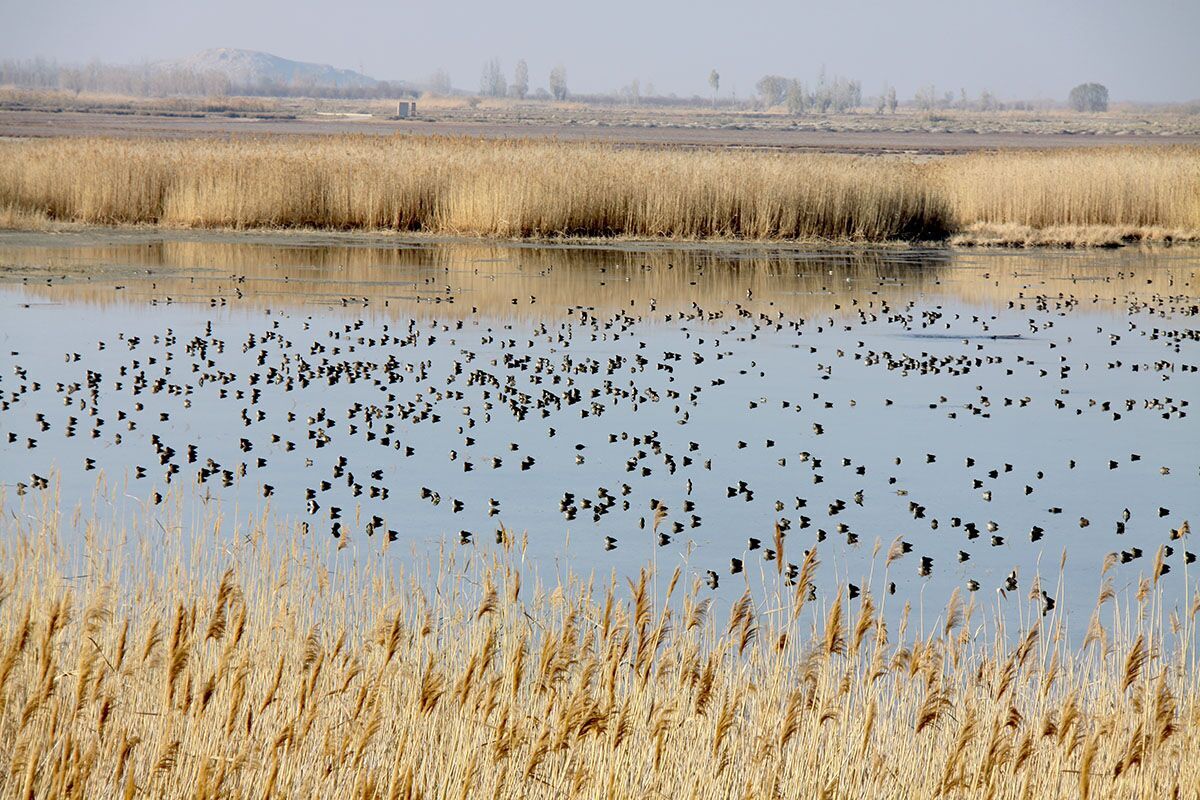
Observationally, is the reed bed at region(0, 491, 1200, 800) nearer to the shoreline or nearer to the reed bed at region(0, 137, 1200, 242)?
the shoreline

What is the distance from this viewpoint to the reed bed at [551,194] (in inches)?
1241

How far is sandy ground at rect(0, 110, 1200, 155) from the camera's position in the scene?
236ft

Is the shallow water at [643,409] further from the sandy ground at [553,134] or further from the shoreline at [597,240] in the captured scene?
the sandy ground at [553,134]

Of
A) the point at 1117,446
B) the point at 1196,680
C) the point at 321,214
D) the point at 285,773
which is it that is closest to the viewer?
the point at 285,773

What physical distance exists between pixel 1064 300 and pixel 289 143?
69.6 ft

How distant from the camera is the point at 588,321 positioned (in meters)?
20.1

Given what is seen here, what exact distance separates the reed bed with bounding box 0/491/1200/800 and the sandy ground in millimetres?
59470

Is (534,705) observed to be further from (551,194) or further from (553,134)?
(553,134)

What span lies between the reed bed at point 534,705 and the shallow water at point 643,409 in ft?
2.76

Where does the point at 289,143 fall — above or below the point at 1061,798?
above

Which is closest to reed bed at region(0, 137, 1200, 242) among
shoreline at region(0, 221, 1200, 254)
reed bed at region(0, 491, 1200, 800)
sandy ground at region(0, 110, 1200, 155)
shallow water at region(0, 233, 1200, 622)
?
shoreline at region(0, 221, 1200, 254)

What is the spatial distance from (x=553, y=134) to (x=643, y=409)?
6873 centimetres

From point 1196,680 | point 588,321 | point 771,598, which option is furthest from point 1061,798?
point 588,321

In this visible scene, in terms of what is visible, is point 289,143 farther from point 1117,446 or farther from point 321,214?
point 1117,446
